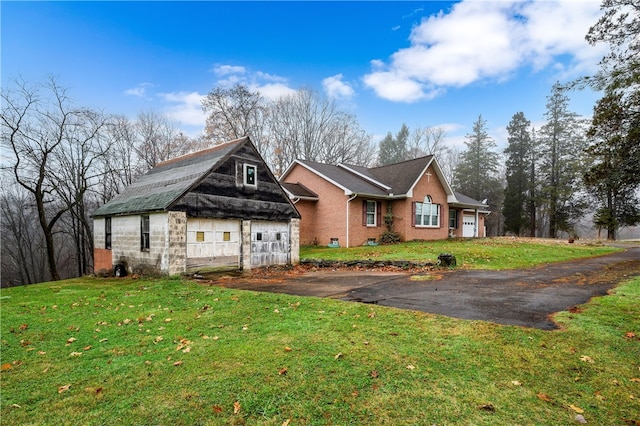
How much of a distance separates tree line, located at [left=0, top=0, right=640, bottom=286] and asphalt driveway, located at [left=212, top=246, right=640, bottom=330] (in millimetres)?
5046

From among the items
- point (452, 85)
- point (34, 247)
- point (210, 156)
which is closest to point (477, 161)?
point (452, 85)

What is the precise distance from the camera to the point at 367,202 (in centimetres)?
2273

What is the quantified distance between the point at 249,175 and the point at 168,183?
3.63m

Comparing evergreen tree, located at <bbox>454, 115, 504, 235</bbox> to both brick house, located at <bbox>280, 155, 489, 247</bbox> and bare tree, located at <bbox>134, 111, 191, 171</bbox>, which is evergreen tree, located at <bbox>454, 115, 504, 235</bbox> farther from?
bare tree, located at <bbox>134, 111, 191, 171</bbox>

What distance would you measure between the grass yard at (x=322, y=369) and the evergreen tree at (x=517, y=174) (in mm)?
40000

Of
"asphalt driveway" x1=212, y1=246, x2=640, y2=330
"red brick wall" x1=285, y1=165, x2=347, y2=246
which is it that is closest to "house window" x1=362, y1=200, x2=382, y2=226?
"red brick wall" x1=285, y1=165, x2=347, y2=246

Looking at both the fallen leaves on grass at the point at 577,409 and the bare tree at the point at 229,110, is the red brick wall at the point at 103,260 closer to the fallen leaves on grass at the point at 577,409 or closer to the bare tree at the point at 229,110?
the fallen leaves on grass at the point at 577,409

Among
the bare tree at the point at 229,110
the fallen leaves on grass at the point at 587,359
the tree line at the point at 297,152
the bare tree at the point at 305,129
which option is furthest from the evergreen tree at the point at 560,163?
the fallen leaves on grass at the point at 587,359

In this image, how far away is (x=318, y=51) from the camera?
24.3m

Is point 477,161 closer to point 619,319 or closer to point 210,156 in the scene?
point 210,156

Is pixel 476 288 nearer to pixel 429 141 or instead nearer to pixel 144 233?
pixel 144 233

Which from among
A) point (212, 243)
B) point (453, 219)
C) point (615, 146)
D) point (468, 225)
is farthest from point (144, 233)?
point (468, 225)

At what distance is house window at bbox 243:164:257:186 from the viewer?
582 inches

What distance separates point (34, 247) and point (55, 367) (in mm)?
43061
